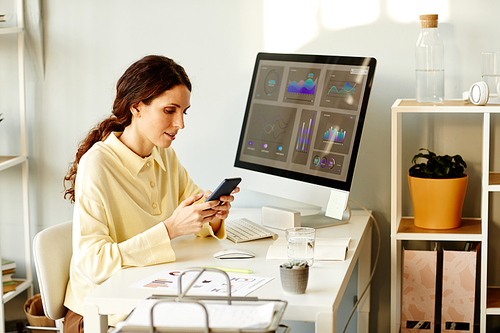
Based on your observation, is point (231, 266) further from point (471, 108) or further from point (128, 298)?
point (471, 108)

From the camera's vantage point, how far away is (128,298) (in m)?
1.27

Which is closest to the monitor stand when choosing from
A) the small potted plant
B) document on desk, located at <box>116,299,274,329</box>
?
the small potted plant

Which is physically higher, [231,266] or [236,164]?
[236,164]

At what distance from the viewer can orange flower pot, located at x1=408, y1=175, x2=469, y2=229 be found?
1861 mm

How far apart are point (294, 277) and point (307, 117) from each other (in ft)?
2.67

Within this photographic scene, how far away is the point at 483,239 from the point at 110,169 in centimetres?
121

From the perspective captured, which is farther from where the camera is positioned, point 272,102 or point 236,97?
point 236,97

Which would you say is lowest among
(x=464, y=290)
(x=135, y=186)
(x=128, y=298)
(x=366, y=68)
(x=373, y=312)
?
(x=373, y=312)

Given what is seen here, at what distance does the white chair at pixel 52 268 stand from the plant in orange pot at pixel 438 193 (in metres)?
1.16

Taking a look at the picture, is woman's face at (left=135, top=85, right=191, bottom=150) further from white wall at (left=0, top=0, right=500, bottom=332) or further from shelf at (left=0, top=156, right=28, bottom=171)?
shelf at (left=0, top=156, right=28, bottom=171)

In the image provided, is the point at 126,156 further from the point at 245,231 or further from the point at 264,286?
the point at 264,286

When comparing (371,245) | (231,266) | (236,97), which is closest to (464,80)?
(371,245)

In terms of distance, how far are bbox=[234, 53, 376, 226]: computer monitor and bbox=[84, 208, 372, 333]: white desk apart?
0.63 feet

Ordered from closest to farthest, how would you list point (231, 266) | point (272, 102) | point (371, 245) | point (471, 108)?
1. point (231, 266)
2. point (471, 108)
3. point (272, 102)
4. point (371, 245)
